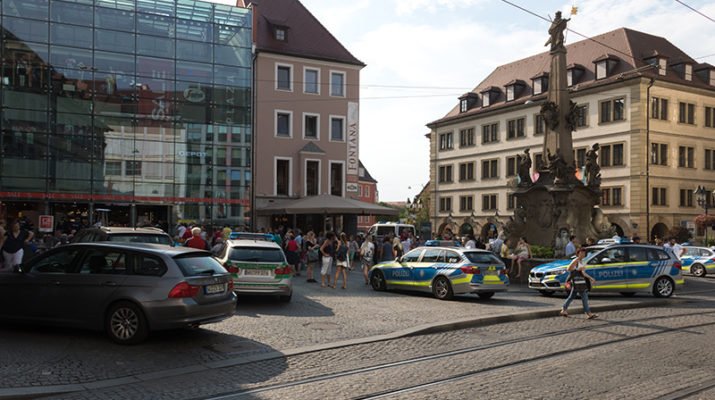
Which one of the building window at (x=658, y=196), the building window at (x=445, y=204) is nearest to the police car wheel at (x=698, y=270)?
the building window at (x=658, y=196)

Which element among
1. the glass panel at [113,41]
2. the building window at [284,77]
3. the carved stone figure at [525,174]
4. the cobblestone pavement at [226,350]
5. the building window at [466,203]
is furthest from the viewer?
the building window at [466,203]

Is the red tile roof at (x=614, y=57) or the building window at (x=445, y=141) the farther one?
the building window at (x=445, y=141)

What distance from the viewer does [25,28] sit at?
3522cm

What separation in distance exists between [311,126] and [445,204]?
28.0m

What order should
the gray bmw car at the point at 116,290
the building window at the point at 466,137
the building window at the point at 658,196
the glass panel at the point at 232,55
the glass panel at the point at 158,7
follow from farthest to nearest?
the building window at the point at 466,137, the building window at the point at 658,196, the glass panel at the point at 232,55, the glass panel at the point at 158,7, the gray bmw car at the point at 116,290

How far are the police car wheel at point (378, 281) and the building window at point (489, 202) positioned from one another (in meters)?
46.7

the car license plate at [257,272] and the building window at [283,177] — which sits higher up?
the building window at [283,177]

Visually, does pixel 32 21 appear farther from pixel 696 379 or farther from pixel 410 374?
pixel 696 379

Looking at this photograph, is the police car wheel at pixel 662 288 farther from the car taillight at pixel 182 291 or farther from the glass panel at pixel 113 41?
the glass panel at pixel 113 41

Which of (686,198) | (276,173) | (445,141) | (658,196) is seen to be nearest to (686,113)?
(686,198)

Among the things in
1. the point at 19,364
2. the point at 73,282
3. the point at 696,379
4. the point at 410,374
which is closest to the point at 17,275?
the point at 73,282

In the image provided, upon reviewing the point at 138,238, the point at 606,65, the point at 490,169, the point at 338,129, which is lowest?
the point at 138,238

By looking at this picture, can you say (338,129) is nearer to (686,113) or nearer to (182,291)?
(686,113)

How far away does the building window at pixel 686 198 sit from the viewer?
174 ft
